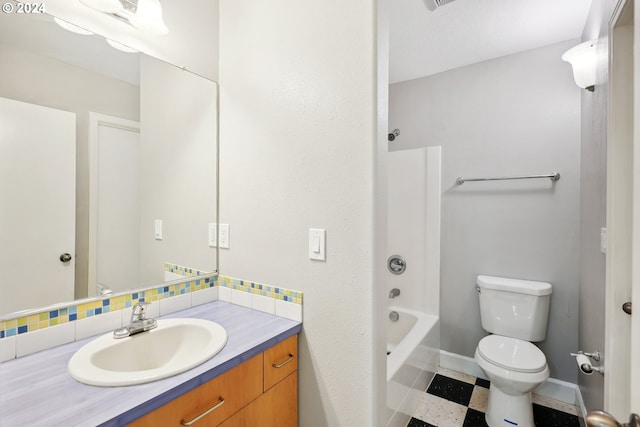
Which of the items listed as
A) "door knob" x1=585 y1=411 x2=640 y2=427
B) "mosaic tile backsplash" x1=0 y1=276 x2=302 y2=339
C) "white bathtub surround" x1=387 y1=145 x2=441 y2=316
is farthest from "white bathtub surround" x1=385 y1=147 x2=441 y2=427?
"door knob" x1=585 y1=411 x2=640 y2=427

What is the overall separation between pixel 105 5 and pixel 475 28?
81.5 inches

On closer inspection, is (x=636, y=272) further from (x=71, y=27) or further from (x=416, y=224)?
(x=416, y=224)

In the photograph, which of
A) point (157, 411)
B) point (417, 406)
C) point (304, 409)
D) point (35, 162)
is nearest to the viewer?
point (157, 411)

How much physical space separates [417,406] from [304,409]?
1109mm

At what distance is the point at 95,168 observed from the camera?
114 centimetres

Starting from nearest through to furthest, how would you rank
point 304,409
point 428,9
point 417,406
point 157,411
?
point 157,411 < point 304,409 < point 428,9 < point 417,406

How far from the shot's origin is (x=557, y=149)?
Answer: 200 cm

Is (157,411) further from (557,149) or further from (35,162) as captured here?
(557,149)

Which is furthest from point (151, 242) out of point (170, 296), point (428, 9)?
point (428, 9)

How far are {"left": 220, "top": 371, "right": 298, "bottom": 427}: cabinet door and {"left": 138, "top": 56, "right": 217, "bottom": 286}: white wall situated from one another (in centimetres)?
69

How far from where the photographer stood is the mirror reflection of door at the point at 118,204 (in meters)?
1.15

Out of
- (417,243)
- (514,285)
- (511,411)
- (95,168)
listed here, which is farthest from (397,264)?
(95,168)

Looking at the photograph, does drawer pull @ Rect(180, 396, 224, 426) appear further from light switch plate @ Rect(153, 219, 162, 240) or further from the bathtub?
the bathtub

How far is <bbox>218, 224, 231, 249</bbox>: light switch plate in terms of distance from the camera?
1476mm
